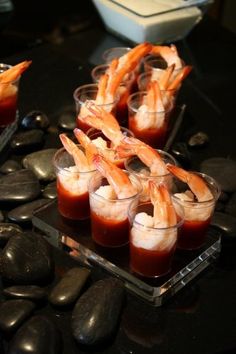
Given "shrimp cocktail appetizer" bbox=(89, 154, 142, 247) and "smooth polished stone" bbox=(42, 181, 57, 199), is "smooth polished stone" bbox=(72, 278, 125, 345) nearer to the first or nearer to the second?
"shrimp cocktail appetizer" bbox=(89, 154, 142, 247)

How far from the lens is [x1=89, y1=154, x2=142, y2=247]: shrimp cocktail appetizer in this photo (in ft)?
3.53

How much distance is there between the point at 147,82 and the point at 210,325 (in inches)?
30.7

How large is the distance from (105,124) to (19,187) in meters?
0.23

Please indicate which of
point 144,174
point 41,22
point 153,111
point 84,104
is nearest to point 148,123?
point 153,111

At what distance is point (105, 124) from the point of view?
125 centimetres

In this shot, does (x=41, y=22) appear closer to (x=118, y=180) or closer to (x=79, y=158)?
(x=79, y=158)

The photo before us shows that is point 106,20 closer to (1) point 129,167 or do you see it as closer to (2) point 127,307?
(1) point 129,167

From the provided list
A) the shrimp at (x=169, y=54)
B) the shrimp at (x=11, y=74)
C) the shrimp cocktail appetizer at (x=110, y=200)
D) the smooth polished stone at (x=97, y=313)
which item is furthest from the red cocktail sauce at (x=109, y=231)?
the shrimp at (x=169, y=54)

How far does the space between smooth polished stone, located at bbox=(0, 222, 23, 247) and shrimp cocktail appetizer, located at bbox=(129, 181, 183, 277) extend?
0.24 meters

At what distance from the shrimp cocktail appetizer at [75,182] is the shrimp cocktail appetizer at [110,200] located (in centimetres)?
4

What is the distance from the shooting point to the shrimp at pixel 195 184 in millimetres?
1104

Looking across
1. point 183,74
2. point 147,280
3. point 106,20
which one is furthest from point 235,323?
point 106,20

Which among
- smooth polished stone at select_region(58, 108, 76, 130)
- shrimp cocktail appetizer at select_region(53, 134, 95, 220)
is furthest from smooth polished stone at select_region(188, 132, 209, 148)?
shrimp cocktail appetizer at select_region(53, 134, 95, 220)

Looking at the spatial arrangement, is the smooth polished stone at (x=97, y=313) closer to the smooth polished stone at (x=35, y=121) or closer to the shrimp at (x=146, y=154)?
the shrimp at (x=146, y=154)
